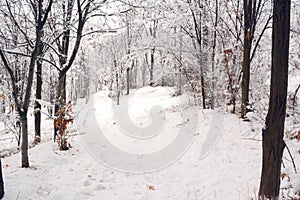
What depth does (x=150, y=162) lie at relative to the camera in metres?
6.39

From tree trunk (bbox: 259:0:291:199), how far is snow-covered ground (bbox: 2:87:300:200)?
0.96 ft

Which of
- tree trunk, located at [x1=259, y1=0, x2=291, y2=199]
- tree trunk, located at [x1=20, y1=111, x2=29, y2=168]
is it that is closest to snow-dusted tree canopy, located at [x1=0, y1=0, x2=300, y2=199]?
tree trunk, located at [x1=20, y1=111, x2=29, y2=168]

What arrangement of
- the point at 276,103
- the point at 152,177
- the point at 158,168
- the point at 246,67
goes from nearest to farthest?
1. the point at 276,103
2. the point at 152,177
3. the point at 158,168
4. the point at 246,67

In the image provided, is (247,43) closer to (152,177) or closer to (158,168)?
(158,168)

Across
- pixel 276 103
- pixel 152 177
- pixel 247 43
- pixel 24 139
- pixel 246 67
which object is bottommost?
pixel 152 177

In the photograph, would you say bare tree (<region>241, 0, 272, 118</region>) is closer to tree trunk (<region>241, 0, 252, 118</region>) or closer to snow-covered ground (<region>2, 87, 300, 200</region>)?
tree trunk (<region>241, 0, 252, 118</region>)

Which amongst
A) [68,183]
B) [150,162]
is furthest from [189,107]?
[68,183]

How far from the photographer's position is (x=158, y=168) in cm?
593

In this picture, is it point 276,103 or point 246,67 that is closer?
point 276,103

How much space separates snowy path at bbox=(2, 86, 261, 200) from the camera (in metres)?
4.38

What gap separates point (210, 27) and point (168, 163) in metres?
4.92

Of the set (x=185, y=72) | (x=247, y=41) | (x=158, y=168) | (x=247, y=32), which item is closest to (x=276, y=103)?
(x=158, y=168)

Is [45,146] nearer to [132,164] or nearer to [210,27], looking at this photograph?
[132,164]

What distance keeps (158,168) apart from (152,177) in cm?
56
